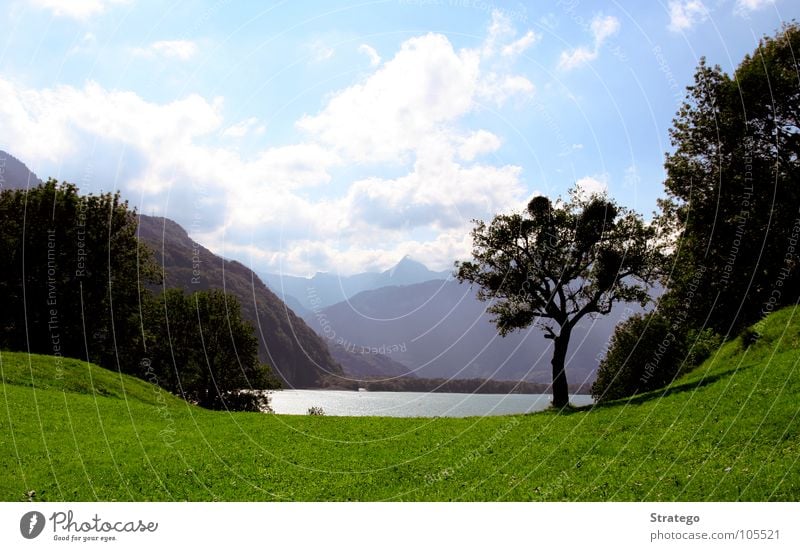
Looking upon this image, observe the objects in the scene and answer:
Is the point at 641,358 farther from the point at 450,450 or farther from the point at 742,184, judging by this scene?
the point at 450,450

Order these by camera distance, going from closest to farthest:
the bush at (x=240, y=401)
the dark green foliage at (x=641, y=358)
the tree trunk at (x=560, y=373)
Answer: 1. the tree trunk at (x=560, y=373)
2. the dark green foliage at (x=641, y=358)
3. the bush at (x=240, y=401)

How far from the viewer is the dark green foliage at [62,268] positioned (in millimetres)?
65562

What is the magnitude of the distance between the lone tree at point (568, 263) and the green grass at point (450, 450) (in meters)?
9.45

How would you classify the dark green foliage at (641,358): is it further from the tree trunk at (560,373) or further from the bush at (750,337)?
the bush at (750,337)

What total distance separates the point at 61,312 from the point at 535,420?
57.9 m

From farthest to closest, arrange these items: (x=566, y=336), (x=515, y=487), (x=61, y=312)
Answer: (x=61, y=312)
(x=566, y=336)
(x=515, y=487)

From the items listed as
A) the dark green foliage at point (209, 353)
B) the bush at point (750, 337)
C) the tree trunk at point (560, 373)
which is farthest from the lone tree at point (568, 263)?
the dark green foliage at point (209, 353)

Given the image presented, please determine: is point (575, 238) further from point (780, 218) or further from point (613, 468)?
point (613, 468)

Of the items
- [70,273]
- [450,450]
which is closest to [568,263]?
[450,450]

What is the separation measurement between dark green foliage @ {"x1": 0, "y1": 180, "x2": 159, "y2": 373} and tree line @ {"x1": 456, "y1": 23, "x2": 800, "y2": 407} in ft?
150

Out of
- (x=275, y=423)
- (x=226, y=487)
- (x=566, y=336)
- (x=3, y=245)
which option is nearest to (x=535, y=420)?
(x=566, y=336)

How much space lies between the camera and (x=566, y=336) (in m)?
47.0

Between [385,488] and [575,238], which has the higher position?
[575,238]

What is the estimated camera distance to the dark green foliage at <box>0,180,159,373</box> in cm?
6556
